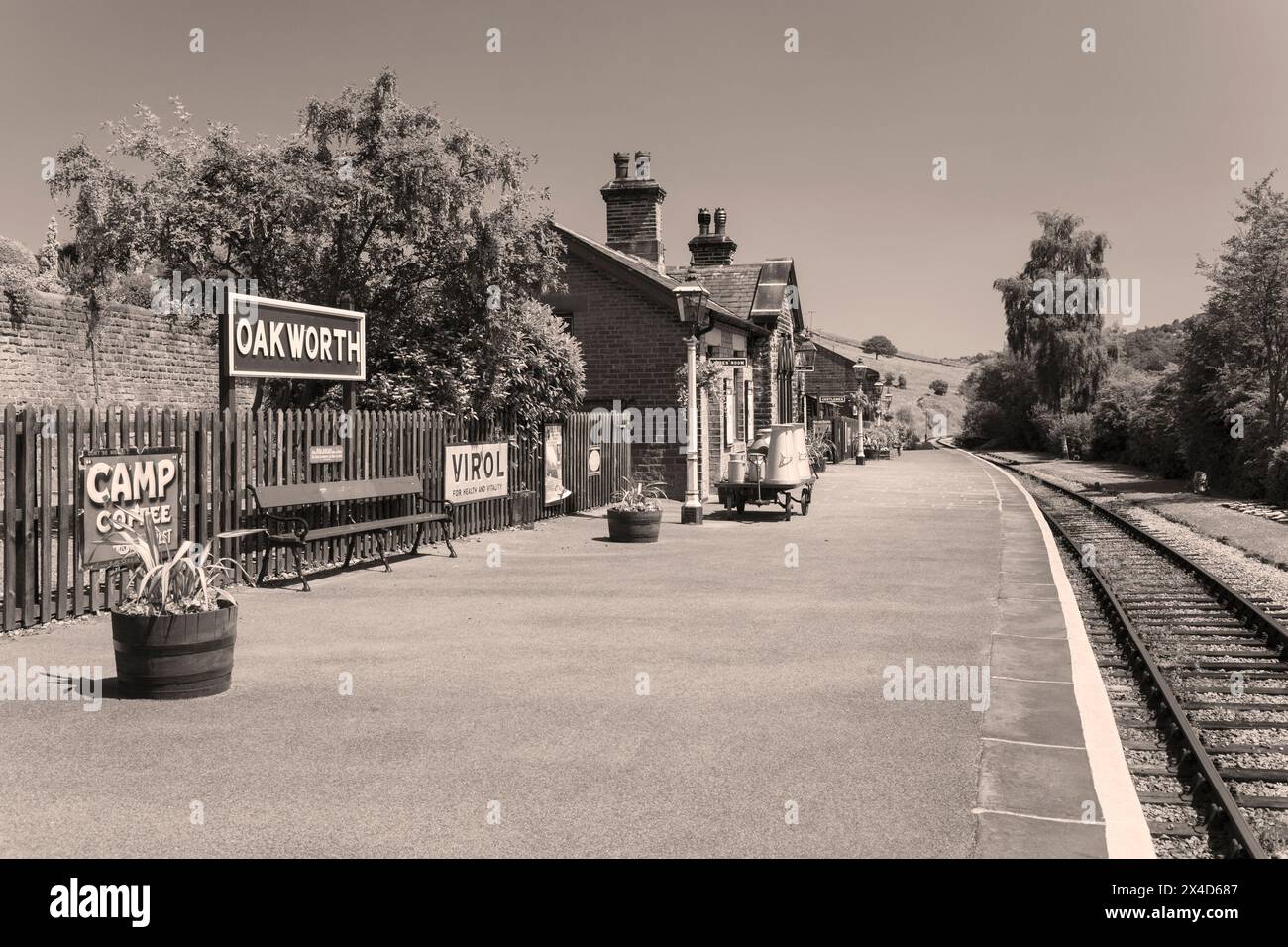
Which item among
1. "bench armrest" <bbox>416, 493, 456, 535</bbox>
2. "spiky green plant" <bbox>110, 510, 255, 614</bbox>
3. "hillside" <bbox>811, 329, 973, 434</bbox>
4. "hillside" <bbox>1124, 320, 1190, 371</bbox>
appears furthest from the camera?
"hillside" <bbox>811, 329, 973, 434</bbox>

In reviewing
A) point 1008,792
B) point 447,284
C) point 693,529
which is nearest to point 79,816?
point 1008,792

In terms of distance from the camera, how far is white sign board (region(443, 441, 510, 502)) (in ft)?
51.0

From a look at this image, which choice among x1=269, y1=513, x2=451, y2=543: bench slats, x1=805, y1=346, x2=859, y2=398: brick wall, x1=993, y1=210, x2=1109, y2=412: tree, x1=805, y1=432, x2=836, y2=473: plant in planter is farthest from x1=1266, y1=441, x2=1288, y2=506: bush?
x1=993, y1=210, x2=1109, y2=412: tree

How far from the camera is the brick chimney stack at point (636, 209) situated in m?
28.5

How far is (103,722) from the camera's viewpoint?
6.20m

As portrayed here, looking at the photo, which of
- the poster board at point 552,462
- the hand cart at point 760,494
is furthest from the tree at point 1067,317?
the poster board at point 552,462

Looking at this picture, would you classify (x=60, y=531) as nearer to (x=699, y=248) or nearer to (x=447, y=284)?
(x=447, y=284)

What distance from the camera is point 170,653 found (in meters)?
6.62

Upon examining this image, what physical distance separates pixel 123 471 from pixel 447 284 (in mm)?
9736

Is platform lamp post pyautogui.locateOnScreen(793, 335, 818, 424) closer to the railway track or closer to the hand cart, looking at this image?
the hand cart

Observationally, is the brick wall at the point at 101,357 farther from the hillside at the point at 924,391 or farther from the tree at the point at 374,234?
the hillside at the point at 924,391

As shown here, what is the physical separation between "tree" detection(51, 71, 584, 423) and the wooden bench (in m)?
3.09

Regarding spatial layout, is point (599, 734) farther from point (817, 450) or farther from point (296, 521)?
point (817, 450)

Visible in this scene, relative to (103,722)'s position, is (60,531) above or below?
above
